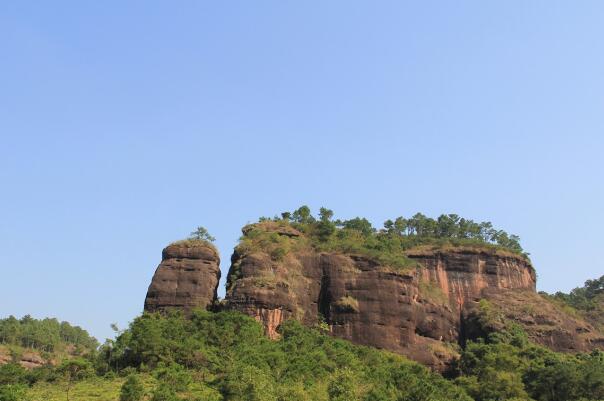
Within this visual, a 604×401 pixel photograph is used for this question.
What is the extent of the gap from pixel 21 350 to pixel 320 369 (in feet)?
167

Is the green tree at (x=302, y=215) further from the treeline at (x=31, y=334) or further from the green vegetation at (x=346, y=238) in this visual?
the treeline at (x=31, y=334)

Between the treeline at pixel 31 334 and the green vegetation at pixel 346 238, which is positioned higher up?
the green vegetation at pixel 346 238

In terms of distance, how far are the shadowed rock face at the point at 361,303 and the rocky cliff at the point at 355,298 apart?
0.31 feet

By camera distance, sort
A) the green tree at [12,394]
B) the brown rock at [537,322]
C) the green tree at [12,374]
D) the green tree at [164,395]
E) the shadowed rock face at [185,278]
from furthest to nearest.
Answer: the brown rock at [537,322], the shadowed rock face at [185,278], the green tree at [12,374], the green tree at [164,395], the green tree at [12,394]

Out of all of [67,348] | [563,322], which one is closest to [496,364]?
[563,322]

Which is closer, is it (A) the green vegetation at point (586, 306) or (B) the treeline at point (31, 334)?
(A) the green vegetation at point (586, 306)

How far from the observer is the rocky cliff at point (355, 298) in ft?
183

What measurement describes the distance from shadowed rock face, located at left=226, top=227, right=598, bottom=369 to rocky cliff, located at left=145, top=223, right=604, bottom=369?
9 centimetres

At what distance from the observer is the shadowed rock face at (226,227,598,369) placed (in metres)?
55.1

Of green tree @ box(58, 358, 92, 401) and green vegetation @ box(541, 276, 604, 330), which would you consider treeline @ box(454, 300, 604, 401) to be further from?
green tree @ box(58, 358, 92, 401)

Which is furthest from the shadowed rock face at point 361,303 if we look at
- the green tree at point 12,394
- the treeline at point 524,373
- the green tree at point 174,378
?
the green tree at point 12,394

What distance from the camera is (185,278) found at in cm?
5675

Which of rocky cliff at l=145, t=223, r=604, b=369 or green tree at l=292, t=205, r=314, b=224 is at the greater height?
green tree at l=292, t=205, r=314, b=224

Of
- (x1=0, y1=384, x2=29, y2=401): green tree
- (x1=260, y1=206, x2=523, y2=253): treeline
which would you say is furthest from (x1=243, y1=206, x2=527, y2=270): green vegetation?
(x1=0, y1=384, x2=29, y2=401): green tree
